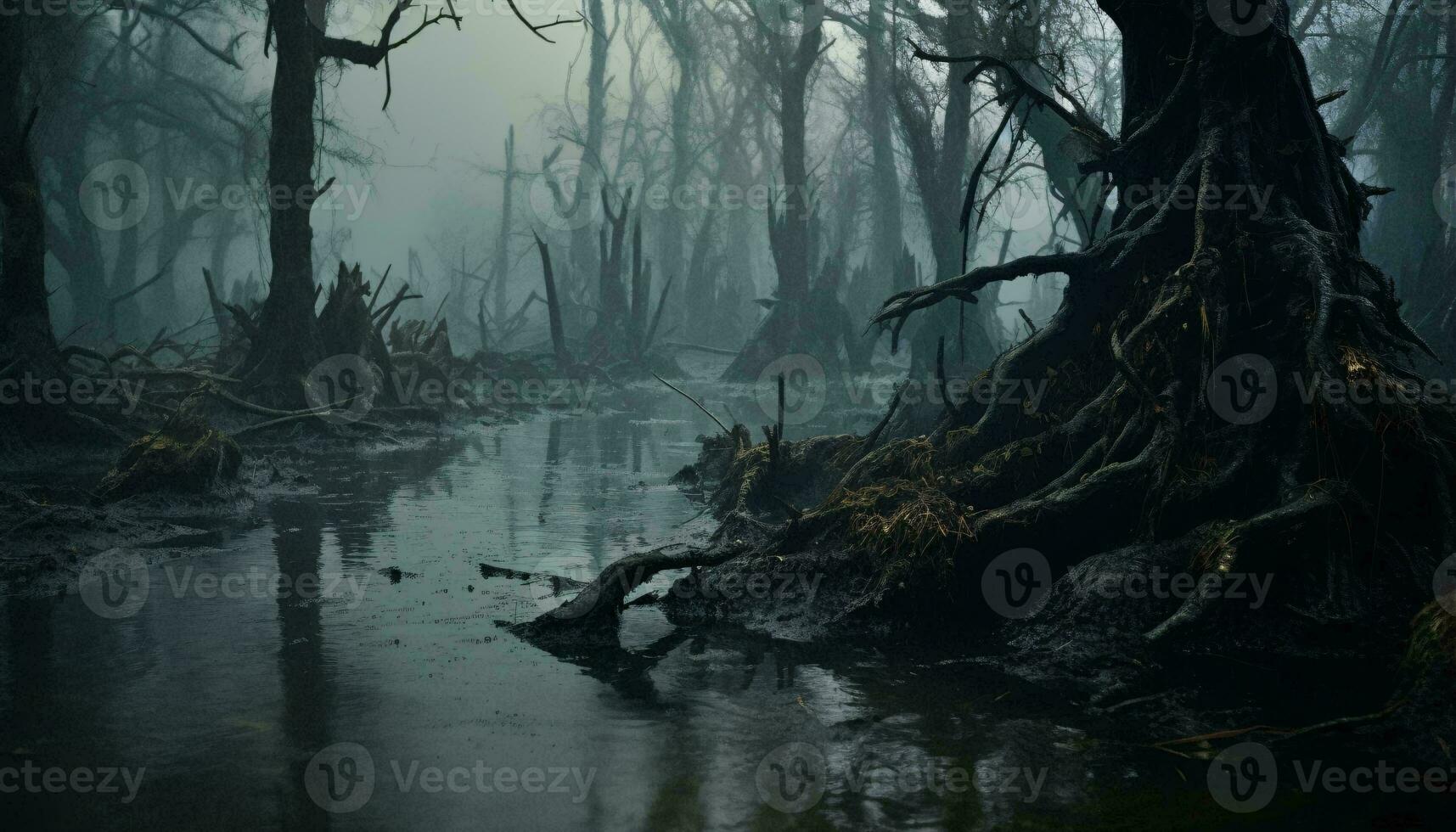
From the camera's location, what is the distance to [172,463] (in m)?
7.91

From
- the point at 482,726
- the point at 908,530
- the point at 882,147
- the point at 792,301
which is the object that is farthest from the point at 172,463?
the point at 882,147

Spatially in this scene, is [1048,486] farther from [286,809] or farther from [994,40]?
[994,40]

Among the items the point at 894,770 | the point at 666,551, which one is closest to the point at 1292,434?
the point at 894,770

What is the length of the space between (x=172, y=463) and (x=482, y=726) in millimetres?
5088

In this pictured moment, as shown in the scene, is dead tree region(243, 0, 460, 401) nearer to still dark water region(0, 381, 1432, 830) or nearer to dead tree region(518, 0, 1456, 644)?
still dark water region(0, 381, 1432, 830)

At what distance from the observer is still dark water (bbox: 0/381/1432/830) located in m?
3.29

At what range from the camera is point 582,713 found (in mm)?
4109

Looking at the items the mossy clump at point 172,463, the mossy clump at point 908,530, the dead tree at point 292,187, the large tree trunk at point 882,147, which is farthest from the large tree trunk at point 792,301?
the mossy clump at point 908,530

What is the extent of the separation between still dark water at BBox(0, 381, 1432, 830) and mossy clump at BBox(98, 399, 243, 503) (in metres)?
1.63

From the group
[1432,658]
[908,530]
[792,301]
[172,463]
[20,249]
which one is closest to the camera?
[1432,658]

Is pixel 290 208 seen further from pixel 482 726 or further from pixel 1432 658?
pixel 1432 658

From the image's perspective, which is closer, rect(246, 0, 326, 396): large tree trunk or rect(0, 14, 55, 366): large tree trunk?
rect(0, 14, 55, 366): large tree trunk

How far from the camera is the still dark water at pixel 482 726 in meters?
3.29

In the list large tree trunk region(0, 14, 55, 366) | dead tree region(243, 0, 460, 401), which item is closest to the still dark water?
large tree trunk region(0, 14, 55, 366)
